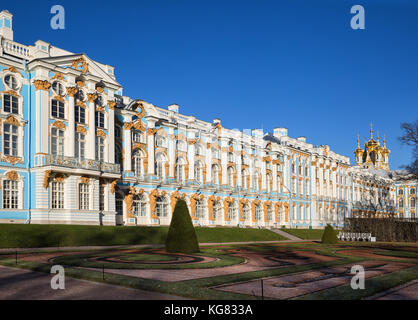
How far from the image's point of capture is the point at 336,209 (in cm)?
8769

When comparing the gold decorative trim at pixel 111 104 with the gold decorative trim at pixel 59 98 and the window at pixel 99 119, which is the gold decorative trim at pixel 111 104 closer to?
the window at pixel 99 119

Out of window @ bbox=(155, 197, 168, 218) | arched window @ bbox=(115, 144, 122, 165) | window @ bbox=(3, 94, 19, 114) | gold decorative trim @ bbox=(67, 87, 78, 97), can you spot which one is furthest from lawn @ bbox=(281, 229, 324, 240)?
window @ bbox=(3, 94, 19, 114)

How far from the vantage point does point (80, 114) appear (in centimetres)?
4006

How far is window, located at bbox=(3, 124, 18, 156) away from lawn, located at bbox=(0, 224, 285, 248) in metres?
7.90

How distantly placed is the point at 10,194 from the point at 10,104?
713cm

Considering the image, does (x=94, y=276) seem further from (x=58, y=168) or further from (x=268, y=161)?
(x=268, y=161)

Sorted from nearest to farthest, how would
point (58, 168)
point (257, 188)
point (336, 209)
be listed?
point (58, 168)
point (257, 188)
point (336, 209)

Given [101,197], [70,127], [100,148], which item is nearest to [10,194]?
[70,127]

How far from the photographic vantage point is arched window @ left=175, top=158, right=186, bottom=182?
53.7 metres

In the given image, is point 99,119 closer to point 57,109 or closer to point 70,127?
point 70,127

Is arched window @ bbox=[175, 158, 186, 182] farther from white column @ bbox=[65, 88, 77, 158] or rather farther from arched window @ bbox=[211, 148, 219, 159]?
white column @ bbox=[65, 88, 77, 158]

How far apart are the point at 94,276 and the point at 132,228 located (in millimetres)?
22102

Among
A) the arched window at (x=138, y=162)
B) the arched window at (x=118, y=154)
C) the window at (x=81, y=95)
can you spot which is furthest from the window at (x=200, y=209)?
the window at (x=81, y=95)
